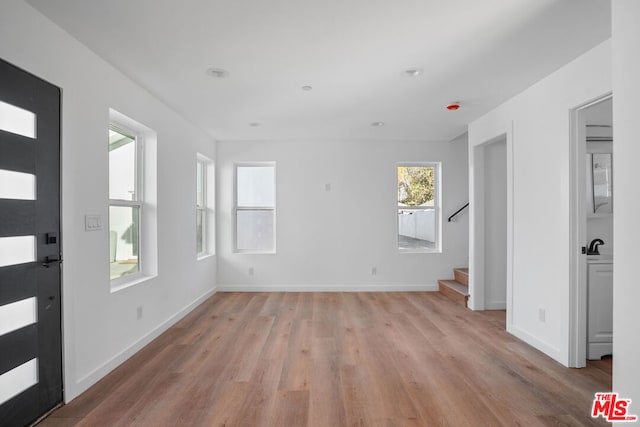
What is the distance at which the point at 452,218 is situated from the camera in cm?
568

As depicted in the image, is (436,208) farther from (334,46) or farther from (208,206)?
(334,46)

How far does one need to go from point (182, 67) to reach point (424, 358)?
3.18 m

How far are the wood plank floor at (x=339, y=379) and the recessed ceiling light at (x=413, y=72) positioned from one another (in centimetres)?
244

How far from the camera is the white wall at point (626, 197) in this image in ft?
5.11

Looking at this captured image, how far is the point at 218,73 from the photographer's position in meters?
2.90

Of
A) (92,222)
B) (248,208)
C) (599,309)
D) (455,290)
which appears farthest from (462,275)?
(92,222)

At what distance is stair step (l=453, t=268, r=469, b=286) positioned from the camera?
5113 mm

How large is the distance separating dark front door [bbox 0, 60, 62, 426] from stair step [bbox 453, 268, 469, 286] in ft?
15.8

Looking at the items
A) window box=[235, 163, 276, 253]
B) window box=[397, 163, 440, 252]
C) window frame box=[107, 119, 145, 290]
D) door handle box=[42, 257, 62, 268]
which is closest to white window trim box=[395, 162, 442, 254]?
window box=[397, 163, 440, 252]

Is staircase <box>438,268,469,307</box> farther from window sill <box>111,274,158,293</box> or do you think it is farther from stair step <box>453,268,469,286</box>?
window sill <box>111,274,158,293</box>

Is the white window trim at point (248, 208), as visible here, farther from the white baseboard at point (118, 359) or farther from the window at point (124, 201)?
the window at point (124, 201)

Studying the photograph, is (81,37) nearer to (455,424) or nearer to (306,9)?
(306,9)

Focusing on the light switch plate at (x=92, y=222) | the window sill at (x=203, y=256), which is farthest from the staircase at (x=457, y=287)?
the light switch plate at (x=92, y=222)

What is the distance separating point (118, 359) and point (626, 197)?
359cm
